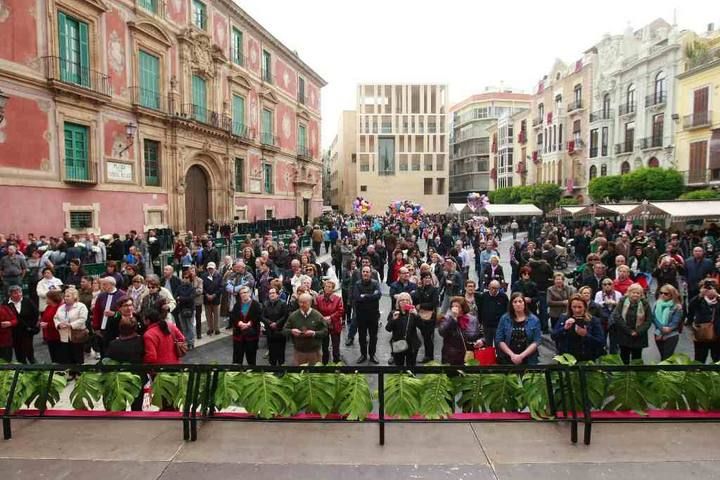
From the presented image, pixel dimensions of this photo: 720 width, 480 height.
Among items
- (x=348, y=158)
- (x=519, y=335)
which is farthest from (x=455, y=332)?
(x=348, y=158)

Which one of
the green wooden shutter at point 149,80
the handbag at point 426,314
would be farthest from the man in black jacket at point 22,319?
the green wooden shutter at point 149,80

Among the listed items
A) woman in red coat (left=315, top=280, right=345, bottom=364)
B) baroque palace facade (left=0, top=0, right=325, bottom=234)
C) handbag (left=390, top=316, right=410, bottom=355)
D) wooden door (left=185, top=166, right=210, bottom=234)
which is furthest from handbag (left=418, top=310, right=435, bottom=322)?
wooden door (left=185, top=166, right=210, bottom=234)

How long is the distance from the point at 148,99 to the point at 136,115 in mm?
1249

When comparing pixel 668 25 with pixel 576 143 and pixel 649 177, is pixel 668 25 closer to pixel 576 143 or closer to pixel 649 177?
pixel 576 143

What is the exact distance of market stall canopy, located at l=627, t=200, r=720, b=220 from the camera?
Answer: 19089mm

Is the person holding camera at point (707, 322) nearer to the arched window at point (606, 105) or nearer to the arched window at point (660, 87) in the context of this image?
the arched window at point (660, 87)

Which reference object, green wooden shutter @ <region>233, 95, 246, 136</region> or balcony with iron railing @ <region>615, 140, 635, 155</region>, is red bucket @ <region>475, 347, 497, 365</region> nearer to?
green wooden shutter @ <region>233, 95, 246, 136</region>

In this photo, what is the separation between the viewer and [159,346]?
212 inches

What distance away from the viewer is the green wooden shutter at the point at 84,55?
17875mm

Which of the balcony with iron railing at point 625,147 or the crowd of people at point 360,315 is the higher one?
the balcony with iron railing at point 625,147

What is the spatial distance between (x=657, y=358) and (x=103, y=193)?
19142mm

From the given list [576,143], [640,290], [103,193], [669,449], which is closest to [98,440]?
[669,449]

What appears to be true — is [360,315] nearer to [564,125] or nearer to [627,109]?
[627,109]

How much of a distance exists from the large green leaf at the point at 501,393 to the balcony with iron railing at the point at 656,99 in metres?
36.0
